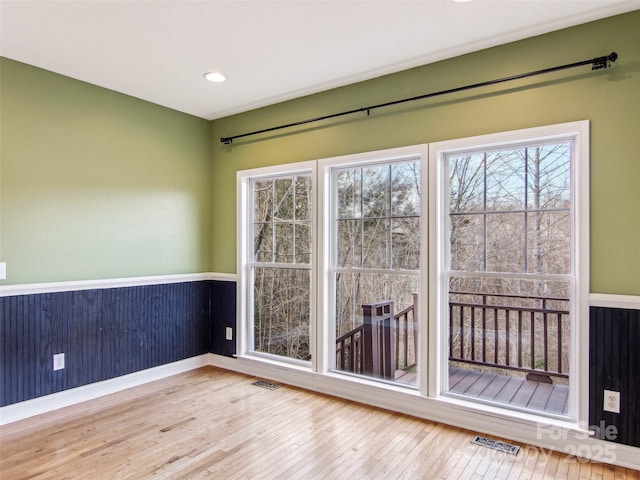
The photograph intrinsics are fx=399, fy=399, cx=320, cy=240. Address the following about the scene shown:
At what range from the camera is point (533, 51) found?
2.74 meters

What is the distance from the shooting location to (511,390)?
9.56ft

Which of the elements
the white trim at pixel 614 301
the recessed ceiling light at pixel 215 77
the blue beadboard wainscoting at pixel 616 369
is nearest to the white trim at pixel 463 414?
the blue beadboard wainscoting at pixel 616 369

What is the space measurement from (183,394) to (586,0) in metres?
4.12

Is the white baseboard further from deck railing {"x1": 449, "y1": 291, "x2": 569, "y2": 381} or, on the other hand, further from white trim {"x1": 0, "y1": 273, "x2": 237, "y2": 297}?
white trim {"x1": 0, "y1": 273, "x2": 237, "y2": 297}

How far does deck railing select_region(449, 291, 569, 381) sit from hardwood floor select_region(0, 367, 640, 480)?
0.55 m

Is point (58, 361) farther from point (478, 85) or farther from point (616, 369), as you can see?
point (616, 369)

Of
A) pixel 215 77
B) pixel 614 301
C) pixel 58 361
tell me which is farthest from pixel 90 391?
pixel 614 301

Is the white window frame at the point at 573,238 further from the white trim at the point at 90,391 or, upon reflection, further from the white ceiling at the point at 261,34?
the white trim at the point at 90,391

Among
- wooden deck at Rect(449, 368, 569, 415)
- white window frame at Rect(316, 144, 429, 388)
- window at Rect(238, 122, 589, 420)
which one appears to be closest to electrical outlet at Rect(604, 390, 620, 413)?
window at Rect(238, 122, 589, 420)

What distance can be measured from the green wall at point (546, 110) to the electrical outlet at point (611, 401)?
0.63m

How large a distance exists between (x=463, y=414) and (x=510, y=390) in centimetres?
39

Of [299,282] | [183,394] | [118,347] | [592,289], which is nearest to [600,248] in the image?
[592,289]

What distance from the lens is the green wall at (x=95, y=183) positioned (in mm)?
3084

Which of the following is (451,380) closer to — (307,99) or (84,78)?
(307,99)
